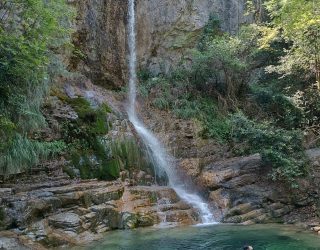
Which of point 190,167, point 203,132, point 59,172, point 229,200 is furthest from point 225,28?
point 59,172

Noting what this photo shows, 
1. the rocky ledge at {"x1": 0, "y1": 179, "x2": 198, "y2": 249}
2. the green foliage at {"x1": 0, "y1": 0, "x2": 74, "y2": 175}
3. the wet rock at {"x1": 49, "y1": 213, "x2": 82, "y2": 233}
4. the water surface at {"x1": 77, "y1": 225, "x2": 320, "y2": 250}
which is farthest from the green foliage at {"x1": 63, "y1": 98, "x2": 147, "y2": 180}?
the water surface at {"x1": 77, "y1": 225, "x2": 320, "y2": 250}

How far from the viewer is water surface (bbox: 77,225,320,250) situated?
8.69m

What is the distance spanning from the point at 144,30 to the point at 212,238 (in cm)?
1308

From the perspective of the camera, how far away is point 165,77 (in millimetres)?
19391

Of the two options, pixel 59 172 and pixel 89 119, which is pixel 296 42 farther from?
pixel 59 172

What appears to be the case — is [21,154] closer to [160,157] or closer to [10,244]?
[10,244]

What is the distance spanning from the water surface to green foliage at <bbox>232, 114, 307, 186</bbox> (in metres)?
2.14

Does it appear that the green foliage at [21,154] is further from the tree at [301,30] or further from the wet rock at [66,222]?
the tree at [301,30]

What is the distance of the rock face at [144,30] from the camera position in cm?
1748

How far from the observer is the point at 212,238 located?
9508mm

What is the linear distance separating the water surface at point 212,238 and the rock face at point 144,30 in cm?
942

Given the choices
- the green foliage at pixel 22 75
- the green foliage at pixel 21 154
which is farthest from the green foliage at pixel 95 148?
the green foliage at pixel 22 75

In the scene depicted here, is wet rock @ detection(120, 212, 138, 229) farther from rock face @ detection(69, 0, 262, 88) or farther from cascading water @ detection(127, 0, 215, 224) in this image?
rock face @ detection(69, 0, 262, 88)

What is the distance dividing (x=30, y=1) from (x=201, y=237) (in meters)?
7.12
